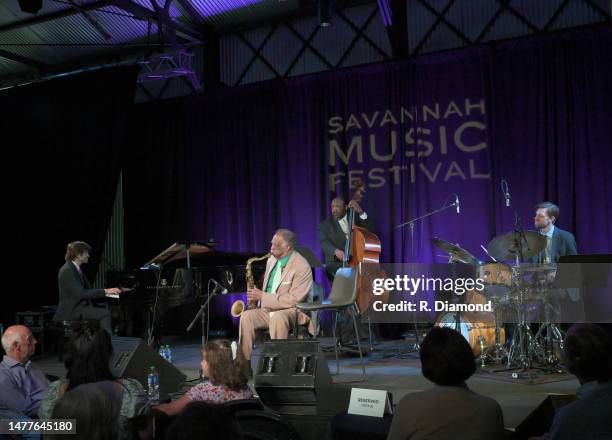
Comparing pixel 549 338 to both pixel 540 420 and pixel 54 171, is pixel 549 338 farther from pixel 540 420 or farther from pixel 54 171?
pixel 54 171

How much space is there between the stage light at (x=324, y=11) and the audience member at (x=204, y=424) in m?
6.49

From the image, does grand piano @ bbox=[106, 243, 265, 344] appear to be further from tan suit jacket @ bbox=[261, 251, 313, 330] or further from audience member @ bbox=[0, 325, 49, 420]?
audience member @ bbox=[0, 325, 49, 420]

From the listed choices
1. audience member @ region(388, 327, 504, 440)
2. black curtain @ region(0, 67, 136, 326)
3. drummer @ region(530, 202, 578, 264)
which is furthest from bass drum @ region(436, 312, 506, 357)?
black curtain @ region(0, 67, 136, 326)

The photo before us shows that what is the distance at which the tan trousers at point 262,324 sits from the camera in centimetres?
539

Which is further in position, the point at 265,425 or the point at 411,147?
the point at 411,147

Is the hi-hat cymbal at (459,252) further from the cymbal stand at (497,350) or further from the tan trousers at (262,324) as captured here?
the tan trousers at (262,324)

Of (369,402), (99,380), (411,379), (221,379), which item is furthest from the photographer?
(411,379)

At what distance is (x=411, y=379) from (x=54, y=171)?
18.9ft

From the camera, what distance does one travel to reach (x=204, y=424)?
5.11ft

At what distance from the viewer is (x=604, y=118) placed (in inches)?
298

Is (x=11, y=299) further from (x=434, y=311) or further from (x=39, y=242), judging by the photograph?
(x=434, y=311)

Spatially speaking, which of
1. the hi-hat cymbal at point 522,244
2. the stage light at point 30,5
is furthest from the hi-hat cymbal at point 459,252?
the stage light at point 30,5

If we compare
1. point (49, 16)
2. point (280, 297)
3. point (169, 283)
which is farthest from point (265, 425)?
point (49, 16)

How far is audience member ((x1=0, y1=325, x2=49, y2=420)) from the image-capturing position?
3.61m
